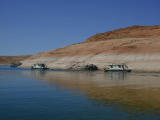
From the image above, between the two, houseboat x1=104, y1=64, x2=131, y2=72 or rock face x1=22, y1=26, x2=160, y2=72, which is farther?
rock face x1=22, y1=26, x2=160, y2=72

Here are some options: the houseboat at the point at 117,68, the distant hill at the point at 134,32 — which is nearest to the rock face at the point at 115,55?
the distant hill at the point at 134,32

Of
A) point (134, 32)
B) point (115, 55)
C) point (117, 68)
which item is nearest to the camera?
point (117, 68)

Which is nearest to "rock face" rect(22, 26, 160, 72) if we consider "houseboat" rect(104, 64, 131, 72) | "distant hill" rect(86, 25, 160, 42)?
"distant hill" rect(86, 25, 160, 42)

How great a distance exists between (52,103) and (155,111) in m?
7.93

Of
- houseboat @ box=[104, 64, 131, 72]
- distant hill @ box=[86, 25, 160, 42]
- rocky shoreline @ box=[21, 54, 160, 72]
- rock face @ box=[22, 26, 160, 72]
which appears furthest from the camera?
distant hill @ box=[86, 25, 160, 42]

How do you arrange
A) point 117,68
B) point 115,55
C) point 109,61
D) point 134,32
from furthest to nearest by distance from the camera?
point 134,32, point 115,55, point 109,61, point 117,68

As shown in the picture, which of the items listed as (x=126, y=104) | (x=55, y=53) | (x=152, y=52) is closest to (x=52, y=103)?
(x=126, y=104)

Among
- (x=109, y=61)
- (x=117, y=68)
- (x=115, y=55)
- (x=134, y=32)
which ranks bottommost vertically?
(x=117, y=68)

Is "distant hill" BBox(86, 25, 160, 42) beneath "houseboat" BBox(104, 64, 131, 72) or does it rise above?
above

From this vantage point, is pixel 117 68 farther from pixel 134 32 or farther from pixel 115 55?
pixel 134 32

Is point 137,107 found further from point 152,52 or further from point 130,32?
point 130,32

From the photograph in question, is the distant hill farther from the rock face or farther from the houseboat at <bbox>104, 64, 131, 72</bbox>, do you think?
the houseboat at <bbox>104, 64, 131, 72</bbox>

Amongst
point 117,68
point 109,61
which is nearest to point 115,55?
point 109,61

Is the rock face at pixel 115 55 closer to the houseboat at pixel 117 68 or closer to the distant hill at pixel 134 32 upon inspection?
the distant hill at pixel 134 32
